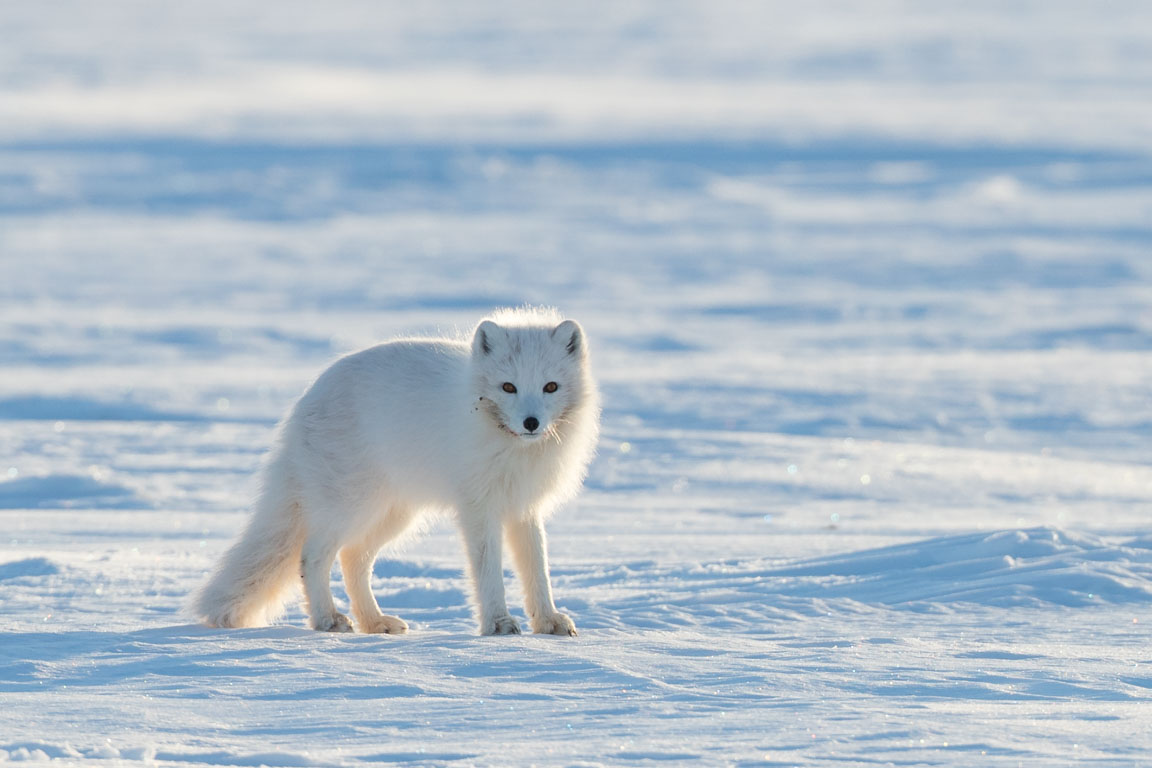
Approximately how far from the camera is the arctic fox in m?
4.22

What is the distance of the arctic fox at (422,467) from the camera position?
4223 millimetres

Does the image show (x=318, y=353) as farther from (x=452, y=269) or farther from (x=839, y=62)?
(x=839, y=62)

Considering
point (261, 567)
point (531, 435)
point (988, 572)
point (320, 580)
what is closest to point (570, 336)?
point (531, 435)

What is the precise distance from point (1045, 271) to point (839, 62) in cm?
1883

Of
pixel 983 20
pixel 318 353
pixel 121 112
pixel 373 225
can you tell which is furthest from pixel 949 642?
pixel 983 20

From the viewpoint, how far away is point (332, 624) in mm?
4551

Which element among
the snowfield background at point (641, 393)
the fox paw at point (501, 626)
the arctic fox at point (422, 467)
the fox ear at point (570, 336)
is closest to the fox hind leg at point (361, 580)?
the arctic fox at point (422, 467)

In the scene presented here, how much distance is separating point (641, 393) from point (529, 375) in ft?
17.2

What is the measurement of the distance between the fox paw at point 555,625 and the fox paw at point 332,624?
59cm

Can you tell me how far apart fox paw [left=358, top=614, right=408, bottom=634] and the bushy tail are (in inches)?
10.5

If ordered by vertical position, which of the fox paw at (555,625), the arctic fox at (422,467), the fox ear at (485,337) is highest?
the fox ear at (485,337)

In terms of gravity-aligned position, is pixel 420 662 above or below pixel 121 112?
below

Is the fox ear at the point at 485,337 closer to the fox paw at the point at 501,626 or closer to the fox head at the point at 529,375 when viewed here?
the fox head at the point at 529,375

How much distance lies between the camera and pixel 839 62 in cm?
3231
